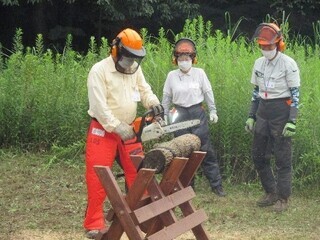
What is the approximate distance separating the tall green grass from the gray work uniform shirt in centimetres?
134

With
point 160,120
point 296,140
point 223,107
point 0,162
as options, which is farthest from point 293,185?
point 0,162

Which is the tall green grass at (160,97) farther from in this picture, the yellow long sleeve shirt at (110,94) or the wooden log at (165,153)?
the wooden log at (165,153)

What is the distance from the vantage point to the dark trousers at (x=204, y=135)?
8648 mm

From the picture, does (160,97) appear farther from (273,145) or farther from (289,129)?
(289,129)

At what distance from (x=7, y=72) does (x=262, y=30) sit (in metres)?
4.73

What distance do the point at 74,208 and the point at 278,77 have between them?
2.69m

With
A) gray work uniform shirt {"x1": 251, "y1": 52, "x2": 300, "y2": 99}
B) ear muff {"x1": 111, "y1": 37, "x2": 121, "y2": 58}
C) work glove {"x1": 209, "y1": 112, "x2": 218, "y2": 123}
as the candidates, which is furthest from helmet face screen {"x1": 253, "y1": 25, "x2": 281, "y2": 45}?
ear muff {"x1": 111, "y1": 37, "x2": 121, "y2": 58}

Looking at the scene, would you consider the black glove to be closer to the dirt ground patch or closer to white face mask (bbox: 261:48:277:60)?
the dirt ground patch

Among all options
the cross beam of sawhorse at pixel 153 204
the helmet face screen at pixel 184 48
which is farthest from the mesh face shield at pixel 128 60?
the helmet face screen at pixel 184 48

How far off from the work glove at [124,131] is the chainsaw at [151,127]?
0.07 m

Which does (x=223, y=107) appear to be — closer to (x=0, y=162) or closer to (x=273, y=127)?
(x=273, y=127)

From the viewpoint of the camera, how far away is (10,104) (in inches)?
432

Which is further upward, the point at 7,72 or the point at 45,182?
the point at 7,72

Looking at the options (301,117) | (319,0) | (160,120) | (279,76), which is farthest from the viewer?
(319,0)
